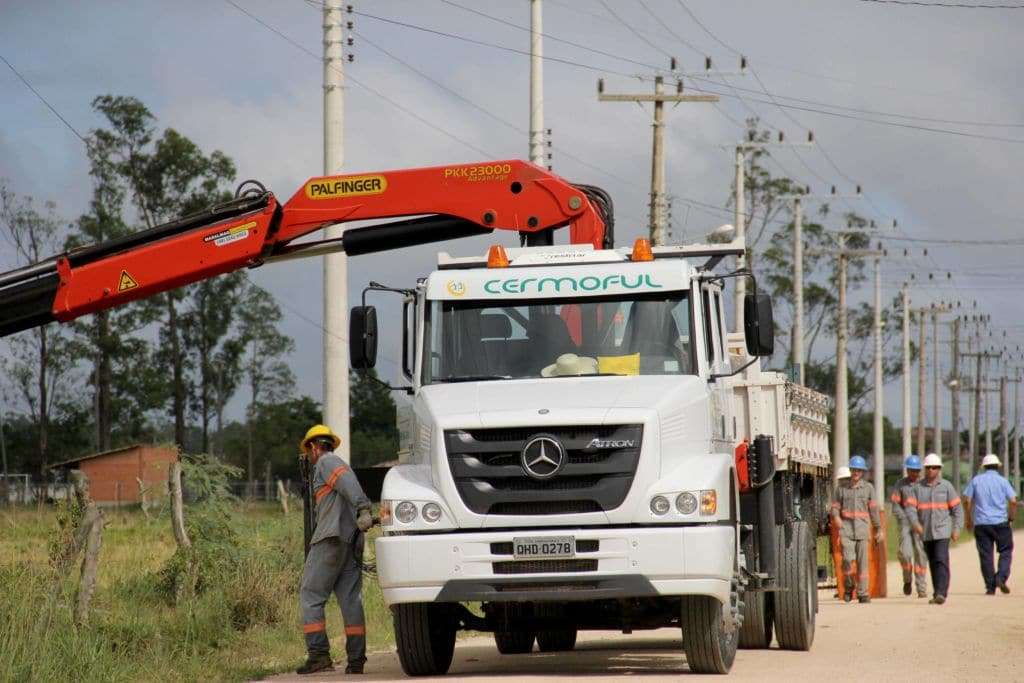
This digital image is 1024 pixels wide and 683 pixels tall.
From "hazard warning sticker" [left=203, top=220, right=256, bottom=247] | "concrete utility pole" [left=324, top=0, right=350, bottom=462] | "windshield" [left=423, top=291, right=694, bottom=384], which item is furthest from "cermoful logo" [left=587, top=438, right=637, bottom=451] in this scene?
"concrete utility pole" [left=324, top=0, right=350, bottom=462]

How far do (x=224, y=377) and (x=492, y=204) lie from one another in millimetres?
58871

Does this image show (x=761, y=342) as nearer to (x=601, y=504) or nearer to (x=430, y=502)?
(x=601, y=504)

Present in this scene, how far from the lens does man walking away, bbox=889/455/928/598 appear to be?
2356 centimetres

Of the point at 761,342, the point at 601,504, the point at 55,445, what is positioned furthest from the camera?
the point at 55,445

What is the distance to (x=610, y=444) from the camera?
11508 millimetres

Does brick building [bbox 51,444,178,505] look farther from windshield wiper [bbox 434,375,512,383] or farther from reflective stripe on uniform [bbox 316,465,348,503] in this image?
windshield wiper [bbox 434,375,512,383]

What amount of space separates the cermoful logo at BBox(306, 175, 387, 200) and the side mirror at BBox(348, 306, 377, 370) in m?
2.84

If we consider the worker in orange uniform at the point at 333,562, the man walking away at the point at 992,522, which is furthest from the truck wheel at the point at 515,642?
the man walking away at the point at 992,522

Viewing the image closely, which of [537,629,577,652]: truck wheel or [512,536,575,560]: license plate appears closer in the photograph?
[512,536,575,560]: license plate

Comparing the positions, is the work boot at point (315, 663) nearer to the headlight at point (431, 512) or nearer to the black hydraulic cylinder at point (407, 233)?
the headlight at point (431, 512)

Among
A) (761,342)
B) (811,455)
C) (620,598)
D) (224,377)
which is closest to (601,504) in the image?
(620,598)

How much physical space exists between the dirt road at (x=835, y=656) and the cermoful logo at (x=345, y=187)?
4.04 m

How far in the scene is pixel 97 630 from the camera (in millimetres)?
14297

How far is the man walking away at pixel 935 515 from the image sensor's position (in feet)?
74.1
